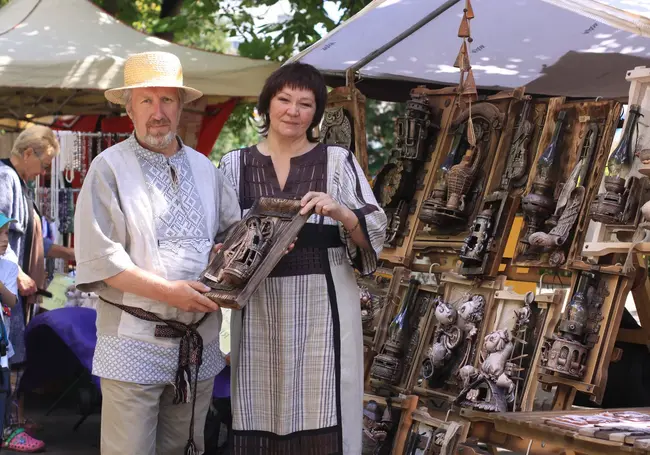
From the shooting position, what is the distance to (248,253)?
274cm

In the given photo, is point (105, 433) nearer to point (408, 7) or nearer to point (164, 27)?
point (408, 7)

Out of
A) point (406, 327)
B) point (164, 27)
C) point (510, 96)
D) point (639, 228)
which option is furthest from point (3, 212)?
point (164, 27)

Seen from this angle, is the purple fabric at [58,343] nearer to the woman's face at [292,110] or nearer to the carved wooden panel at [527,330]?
the carved wooden panel at [527,330]

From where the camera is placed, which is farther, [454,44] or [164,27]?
[164,27]

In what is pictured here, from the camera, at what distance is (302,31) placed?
7277 millimetres

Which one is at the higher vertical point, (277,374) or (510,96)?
(510,96)

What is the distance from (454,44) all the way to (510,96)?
134cm

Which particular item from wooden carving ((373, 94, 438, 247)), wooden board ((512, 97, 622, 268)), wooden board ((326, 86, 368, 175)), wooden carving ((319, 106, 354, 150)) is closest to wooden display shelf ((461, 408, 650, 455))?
wooden board ((512, 97, 622, 268))

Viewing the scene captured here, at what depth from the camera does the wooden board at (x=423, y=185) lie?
452 cm

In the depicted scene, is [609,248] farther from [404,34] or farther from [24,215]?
[24,215]

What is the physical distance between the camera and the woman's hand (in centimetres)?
277

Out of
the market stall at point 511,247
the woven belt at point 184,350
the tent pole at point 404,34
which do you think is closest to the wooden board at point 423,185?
the market stall at point 511,247

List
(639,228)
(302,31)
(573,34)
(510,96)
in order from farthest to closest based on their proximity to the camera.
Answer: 1. (302,31)
2. (573,34)
3. (510,96)
4. (639,228)

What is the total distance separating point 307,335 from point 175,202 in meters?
0.60
